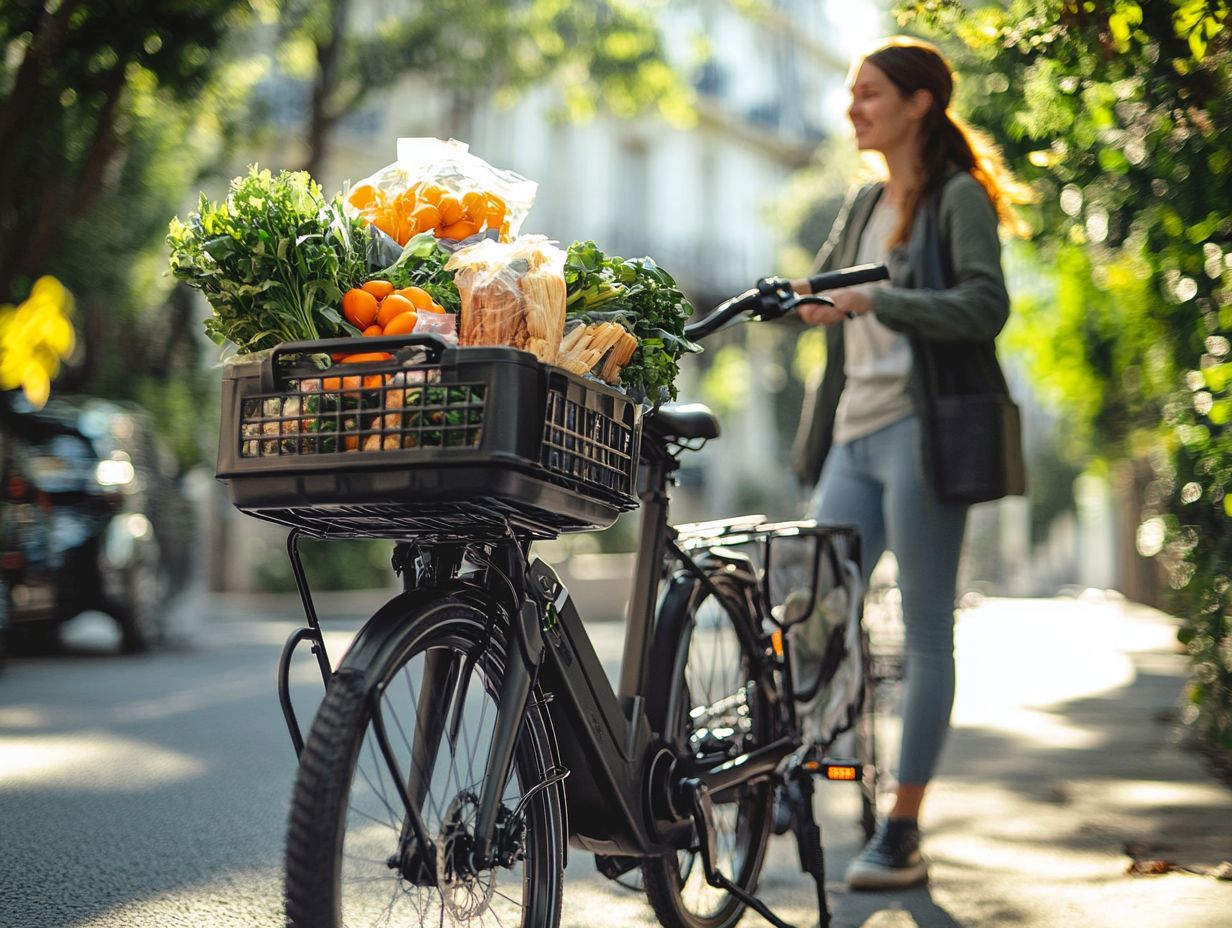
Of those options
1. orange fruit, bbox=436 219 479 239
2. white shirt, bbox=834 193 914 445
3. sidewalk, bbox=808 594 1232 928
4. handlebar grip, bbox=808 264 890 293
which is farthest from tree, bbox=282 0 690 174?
orange fruit, bbox=436 219 479 239

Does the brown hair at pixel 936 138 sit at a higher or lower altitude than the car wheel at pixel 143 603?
higher

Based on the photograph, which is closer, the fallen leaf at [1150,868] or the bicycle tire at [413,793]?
the bicycle tire at [413,793]

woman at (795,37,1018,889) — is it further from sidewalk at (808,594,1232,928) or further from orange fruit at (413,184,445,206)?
orange fruit at (413,184,445,206)

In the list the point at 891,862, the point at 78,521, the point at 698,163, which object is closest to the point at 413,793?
the point at 891,862

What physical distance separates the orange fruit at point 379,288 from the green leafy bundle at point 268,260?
3 centimetres

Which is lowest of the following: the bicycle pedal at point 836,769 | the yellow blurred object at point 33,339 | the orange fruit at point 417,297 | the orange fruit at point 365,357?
the bicycle pedal at point 836,769

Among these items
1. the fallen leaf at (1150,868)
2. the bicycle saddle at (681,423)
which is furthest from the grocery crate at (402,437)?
the fallen leaf at (1150,868)

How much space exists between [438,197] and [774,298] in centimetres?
107

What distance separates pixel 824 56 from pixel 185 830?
137 ft

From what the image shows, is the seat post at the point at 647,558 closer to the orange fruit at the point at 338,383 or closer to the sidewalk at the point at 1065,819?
the sidewalk at the point at 1065,819

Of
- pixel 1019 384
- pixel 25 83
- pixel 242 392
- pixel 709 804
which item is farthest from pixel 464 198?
pixel 1019 384

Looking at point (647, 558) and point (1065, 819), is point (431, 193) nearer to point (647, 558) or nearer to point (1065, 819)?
point (647, 558)

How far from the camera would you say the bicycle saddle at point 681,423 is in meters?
3.28

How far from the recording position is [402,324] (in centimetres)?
241
